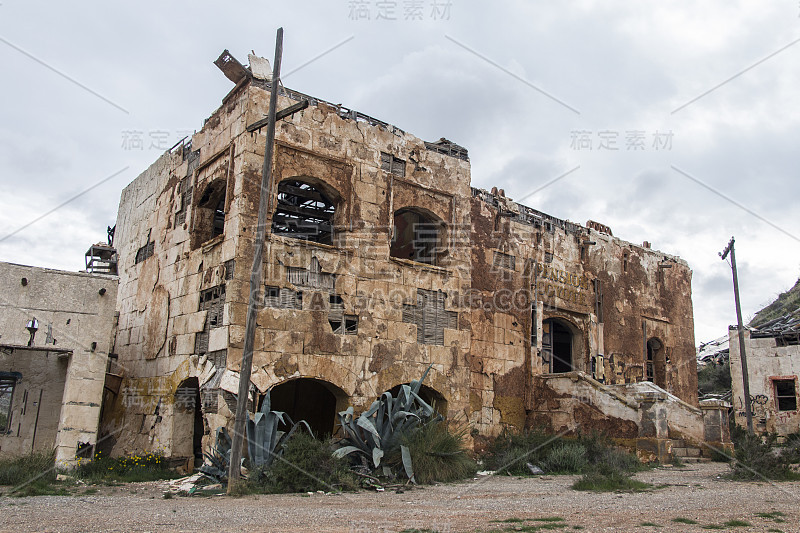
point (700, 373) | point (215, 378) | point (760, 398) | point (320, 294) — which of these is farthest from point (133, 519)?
point (700, 373)

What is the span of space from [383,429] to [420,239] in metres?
5.34

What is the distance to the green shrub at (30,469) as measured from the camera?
10258mm

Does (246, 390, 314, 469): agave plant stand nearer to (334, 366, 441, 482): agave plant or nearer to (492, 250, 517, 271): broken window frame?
(334, 366, 441, 482): agave plant

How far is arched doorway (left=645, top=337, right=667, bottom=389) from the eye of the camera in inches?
768

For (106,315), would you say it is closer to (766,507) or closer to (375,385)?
(375,385)

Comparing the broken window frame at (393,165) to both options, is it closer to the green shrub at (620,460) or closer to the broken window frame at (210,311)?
the broken window frame at (210,311)

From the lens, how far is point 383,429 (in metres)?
10.5

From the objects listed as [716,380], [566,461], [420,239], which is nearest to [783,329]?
[716,380]

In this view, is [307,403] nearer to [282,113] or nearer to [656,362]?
[282,113]

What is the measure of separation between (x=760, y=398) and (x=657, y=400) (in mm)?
12731

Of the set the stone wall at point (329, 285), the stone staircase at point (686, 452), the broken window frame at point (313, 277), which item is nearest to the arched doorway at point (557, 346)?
the stone wall at point (329, 285)

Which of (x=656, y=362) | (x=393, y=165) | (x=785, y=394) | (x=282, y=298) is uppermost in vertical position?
(x=393, y=165)

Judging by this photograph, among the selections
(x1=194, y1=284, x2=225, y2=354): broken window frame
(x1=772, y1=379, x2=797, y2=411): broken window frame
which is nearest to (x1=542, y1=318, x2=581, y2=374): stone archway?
(x1=194, y1=284, x2=225, y2=354): broken window frame

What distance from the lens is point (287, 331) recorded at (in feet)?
36.5
